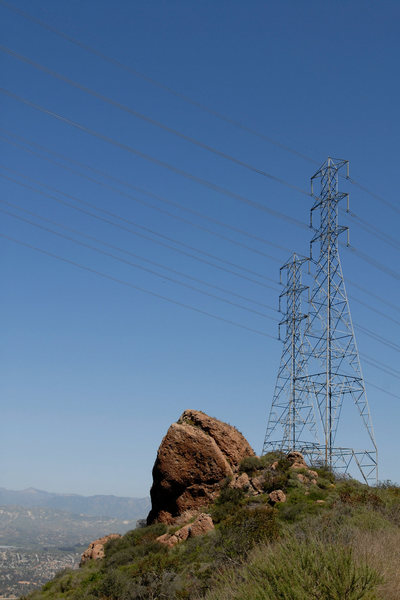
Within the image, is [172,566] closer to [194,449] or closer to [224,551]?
[224,551]

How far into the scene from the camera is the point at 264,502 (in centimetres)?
2903

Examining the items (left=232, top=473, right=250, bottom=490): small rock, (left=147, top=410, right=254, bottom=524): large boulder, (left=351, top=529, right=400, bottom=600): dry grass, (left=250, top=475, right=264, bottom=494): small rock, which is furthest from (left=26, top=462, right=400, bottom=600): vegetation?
(left=147, top=410, right=254, bottom=524): large boulder

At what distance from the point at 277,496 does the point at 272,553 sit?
15038 millimetres

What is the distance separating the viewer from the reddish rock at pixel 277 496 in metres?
28.2

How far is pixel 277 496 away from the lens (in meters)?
28.4

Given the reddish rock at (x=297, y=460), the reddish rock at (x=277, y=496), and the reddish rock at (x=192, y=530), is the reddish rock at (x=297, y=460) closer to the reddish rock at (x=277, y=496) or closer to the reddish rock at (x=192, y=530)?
the reddish rock at (x=277, y=496)

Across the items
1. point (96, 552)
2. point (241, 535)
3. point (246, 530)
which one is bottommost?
point (96, 552)

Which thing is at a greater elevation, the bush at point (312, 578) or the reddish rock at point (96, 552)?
A: the bush at point (312, 578)

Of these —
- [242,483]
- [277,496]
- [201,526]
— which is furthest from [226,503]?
[277,496]

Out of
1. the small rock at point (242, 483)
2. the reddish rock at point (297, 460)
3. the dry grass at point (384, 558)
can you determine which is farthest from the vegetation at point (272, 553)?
the reddish rock at point (297, 460)

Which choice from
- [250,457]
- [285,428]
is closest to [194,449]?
[250,457]

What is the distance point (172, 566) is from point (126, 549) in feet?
18.8

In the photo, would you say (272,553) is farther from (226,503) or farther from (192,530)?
(226,503)

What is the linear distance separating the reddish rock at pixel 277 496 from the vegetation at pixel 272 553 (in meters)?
0.33
